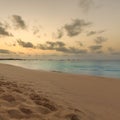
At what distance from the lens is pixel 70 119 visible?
11.3 feet

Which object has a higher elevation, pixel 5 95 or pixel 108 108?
pixel 5 95

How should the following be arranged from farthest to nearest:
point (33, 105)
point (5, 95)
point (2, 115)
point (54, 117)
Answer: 1. point (5, 95)
2. point (33, 105)
3. point (54, 117)
4. point (2, 115)

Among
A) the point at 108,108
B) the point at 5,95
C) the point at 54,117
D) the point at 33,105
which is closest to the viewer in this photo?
the point at 54,117

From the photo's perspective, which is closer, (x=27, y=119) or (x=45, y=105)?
(x=27, y=119)

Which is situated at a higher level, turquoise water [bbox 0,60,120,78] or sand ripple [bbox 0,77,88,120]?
sand ripple [bbox 0,77,88,120]

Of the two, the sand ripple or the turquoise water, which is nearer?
the sand ripple

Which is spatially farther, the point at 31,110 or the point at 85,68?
the point at 85,68

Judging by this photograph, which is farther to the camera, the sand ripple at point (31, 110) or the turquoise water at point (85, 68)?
the turquoise water at point (85, 68)

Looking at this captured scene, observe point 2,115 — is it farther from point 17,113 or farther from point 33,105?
point 33,105

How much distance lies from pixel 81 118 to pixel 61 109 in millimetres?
473

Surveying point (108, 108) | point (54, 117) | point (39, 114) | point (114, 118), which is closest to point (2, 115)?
point (39, 114)

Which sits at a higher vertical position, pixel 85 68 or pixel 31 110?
pixel 31 110

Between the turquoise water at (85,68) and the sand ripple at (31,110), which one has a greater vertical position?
the sand ripple at (31,110)

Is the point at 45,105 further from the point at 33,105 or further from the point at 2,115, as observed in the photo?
the point at 2,115
